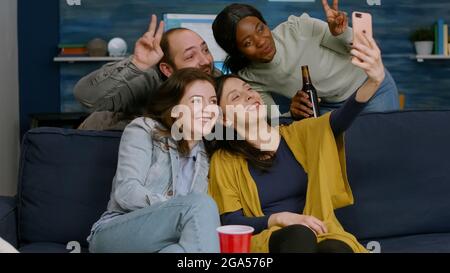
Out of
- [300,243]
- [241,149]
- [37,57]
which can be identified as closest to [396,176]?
[241,149]

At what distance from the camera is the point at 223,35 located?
2.26 m

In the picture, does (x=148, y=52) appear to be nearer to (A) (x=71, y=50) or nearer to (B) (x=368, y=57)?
(B) (x=368, y=57)

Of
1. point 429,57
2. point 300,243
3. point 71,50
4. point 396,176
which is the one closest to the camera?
point 300,243

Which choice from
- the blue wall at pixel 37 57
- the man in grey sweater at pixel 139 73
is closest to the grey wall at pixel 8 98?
the blue wall at pixel 37 57

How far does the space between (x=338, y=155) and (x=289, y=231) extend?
413mm

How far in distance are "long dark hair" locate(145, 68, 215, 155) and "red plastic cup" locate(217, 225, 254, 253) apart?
0.53 m

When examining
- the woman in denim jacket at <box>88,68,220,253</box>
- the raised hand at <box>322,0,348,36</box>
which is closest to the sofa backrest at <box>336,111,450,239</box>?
the raised hand at <box>322,0,348,36</box>

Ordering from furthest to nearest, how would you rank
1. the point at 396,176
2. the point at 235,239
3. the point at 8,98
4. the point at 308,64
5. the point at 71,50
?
the point at 71,50 < the point at 8,98 < the point at 308,64 < the point at 396,176 < the point at 235,239

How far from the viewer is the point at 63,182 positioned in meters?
1.95

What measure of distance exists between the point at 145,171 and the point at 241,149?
324 millimetres

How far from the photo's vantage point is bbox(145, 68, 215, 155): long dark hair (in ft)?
5.98

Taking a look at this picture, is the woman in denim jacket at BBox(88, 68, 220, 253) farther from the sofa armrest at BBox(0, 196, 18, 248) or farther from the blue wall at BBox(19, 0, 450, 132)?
the blue wall at BBox(19, 0, 450, 132)

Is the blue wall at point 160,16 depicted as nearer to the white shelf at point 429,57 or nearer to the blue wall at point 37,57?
the blue wall at point 37,57

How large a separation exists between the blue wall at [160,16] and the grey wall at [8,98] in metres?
0.15
